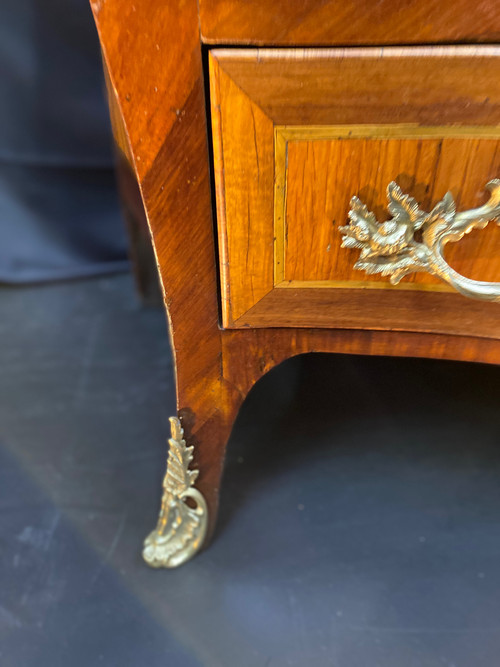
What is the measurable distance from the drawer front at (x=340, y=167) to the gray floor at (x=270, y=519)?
0.33 meters

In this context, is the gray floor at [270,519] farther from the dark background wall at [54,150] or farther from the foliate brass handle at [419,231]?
the foliate brass handle at [419,231]

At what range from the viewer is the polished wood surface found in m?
0.29

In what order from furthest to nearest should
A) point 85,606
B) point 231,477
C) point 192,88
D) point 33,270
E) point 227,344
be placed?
point 33,270
point 231,477
point 85,606
point 227,344
point 192,88

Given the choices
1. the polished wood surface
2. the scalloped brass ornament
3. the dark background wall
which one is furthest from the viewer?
the dark background wall

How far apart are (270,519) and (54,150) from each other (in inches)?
33.5

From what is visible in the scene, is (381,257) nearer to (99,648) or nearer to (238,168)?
(238,168)

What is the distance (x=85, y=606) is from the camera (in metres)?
0.57

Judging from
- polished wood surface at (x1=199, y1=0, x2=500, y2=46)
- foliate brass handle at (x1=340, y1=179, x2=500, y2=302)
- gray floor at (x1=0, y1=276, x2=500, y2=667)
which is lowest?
gray floor at (x1=0, y1=276, x2=500, y2=667)

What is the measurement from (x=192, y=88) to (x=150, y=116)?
3 cm

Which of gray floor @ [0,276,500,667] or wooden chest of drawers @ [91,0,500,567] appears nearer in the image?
wooden chest of drawers @ [91,0,500,567]

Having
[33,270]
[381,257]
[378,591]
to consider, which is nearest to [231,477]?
[378,591]

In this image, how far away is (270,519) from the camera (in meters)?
0.66

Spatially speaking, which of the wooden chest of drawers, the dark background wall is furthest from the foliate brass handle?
the dark background wall

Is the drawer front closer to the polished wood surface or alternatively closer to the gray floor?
the polished wood surface
